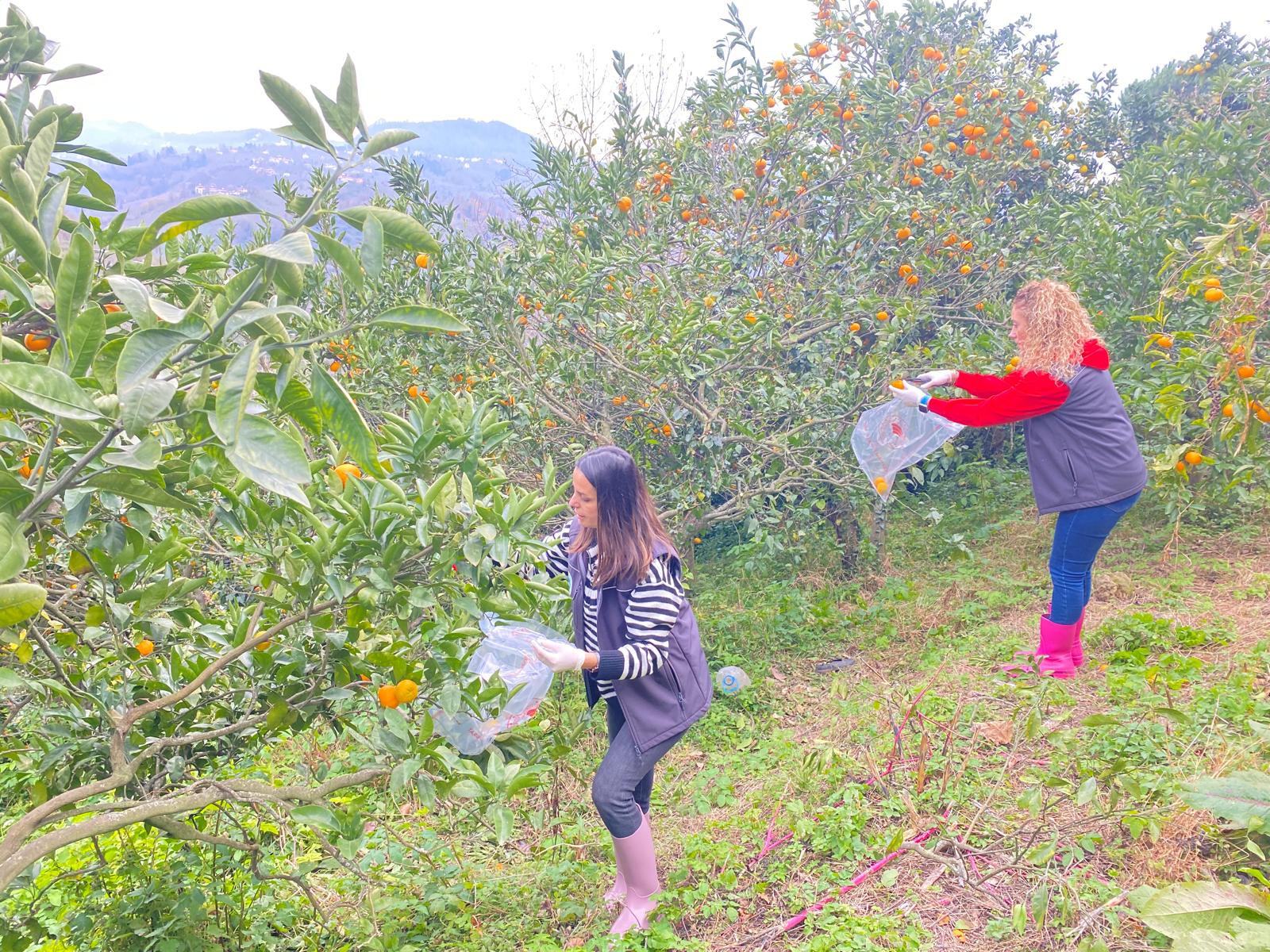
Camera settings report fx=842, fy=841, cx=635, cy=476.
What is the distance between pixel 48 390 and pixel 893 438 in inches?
128

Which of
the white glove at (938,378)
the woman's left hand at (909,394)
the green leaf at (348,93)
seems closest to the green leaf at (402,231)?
the green leaf at (348,93)

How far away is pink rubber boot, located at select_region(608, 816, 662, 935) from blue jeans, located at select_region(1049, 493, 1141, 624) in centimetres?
200

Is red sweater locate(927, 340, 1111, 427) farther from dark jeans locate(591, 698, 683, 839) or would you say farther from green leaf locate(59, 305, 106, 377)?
green leaf locate(59, 305, 106, 377)

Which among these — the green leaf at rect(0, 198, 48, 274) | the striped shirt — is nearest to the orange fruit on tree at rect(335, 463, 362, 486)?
the striped shirt

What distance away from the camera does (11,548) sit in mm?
987

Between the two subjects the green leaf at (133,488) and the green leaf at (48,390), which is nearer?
the green leaf at (48,390)

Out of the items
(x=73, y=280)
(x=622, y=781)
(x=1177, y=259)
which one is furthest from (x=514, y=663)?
(x=1177, y=259)

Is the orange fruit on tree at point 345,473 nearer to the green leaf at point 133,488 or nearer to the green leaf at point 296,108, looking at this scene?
the green leaf at point 133,488

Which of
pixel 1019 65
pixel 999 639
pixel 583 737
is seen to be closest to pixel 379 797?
pixel 583 737

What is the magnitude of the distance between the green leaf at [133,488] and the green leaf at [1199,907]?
1357 millimetres

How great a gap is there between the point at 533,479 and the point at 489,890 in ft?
7.34

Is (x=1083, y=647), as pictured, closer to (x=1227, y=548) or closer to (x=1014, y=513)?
(x=1227, y=548)

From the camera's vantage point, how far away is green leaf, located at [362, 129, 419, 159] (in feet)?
2.96

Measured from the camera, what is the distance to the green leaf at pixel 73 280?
3.22 ft
